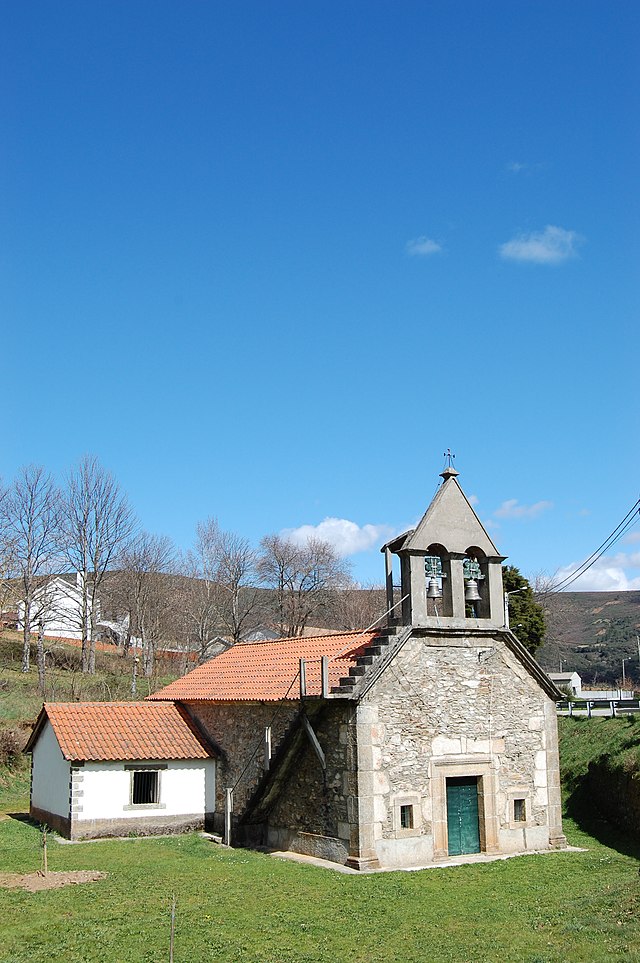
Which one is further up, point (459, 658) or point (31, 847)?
point (459, 658)

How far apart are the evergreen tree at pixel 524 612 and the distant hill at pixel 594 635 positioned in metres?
31.2

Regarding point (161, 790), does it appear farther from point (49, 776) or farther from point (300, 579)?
point (300, 579)

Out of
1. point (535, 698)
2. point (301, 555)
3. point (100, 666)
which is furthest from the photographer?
point (301, 555)

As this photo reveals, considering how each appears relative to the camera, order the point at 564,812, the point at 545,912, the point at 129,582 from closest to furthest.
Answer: the point at 545,912 < the point at 564,812 < the point at 129,582

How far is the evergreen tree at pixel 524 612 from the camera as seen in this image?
4181 centimetres

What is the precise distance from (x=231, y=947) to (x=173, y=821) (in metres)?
11.0

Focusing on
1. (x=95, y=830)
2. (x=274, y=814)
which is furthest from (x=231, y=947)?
(x=95, y=830)

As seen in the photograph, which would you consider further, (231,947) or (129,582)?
(129,582)

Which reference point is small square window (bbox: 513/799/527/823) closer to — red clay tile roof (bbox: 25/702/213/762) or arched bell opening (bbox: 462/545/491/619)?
arched bell opening (bbox: 462/545/491/619)

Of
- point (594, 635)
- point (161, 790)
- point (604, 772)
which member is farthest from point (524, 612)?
point (594, 635)

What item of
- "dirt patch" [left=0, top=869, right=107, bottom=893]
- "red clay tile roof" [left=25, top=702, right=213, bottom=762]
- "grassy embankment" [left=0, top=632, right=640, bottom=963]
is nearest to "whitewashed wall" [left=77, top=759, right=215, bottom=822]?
"red clay tile roof" [left=25, top=702, right=213, bottom=762]

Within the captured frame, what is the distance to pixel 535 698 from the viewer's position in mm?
22172

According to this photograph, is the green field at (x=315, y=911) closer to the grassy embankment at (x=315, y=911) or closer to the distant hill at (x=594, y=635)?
the grassy embankment at (x=315, y=911)

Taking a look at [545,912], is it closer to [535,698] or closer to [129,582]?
[535,698]
